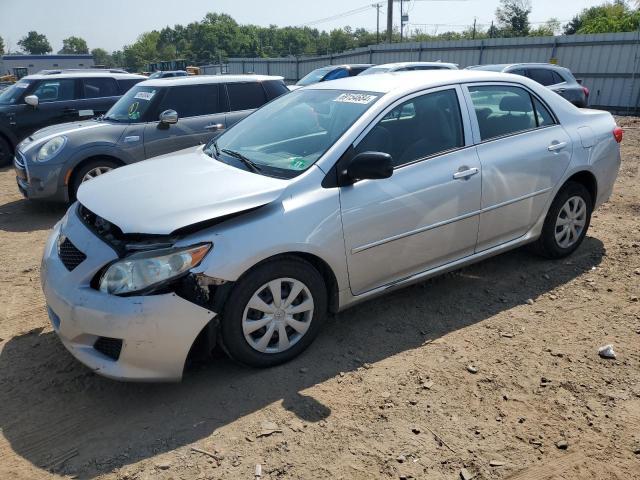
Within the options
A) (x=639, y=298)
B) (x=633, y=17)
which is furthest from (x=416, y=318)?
(x=633, y=17)

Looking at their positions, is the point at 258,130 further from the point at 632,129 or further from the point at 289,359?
the point at 632,129

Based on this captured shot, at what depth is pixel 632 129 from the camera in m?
13.2

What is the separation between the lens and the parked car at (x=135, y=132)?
6875mm

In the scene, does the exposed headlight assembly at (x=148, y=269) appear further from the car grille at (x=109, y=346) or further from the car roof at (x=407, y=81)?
the car roof at (x=407, y=81)

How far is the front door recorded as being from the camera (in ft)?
11.5

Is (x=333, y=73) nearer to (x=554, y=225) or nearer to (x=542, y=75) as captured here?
(x=542, y=75)

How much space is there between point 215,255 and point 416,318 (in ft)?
5.80

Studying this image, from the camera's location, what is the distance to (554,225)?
4.75m

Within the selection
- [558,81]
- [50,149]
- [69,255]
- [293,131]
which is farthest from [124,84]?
[558,81]

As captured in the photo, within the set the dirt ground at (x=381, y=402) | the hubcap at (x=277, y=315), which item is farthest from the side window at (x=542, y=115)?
the hubcap at (x=277, y=315)

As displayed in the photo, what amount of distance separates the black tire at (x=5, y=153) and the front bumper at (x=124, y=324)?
28.1 feet

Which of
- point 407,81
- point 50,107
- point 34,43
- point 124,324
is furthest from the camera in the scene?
point 34,43

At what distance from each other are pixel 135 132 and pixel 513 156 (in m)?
5.11

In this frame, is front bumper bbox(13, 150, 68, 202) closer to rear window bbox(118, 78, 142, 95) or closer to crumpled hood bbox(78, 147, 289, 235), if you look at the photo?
crumpled hood bbox(78, 147, 289, 235)
